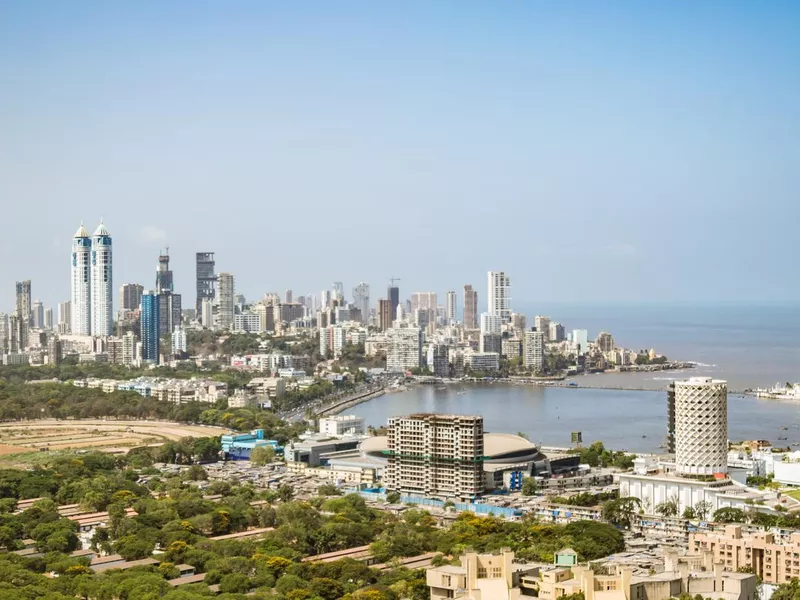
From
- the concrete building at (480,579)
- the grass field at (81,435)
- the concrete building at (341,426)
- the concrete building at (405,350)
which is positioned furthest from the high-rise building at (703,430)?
the concrete building at (405,350)

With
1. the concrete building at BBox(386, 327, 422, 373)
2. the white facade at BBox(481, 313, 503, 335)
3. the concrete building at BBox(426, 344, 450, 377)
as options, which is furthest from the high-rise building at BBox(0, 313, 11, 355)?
the white facade at BBox(481, 313, 503, 335)

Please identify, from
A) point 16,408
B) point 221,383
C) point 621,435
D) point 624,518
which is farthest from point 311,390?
point 624,518

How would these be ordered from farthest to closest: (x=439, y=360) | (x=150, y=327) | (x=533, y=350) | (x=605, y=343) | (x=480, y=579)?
(x=605, y=343) < (x=150, y=327) < (x=533, y=350) < (x=439, y=360) < (x=480, y=579)

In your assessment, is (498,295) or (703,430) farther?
(498,295)

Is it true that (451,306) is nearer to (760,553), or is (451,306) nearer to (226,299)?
(226,299)

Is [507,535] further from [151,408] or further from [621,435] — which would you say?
[151,408]

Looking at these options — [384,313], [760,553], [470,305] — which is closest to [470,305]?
[470,305]
